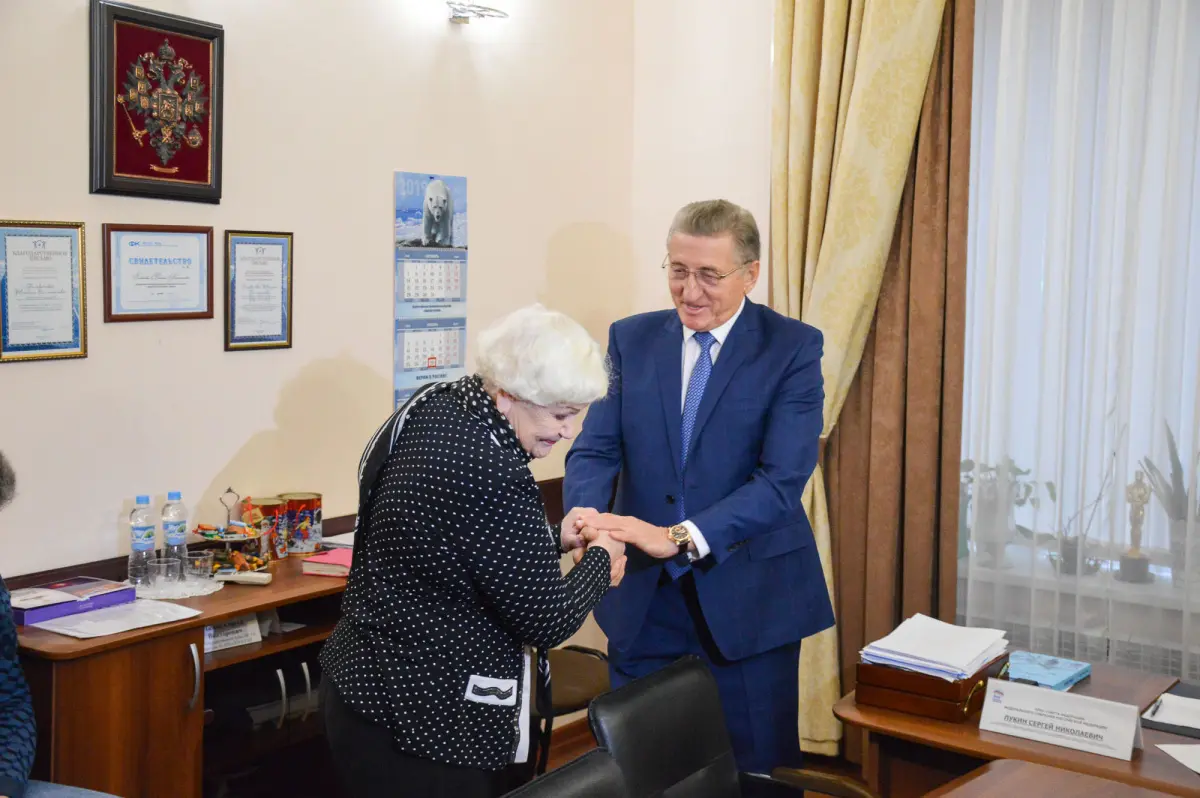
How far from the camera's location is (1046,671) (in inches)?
97.9

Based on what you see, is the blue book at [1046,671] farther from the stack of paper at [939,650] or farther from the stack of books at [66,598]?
the stack of books at [66,598]

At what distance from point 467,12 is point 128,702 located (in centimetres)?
222

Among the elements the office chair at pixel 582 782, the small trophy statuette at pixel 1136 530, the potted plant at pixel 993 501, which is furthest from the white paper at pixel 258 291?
the small trophy statuette at pixel 1136 530

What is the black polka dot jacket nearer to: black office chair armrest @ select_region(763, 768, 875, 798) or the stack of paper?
black office chair armrest @ select_region(763, 768, 875, 798)

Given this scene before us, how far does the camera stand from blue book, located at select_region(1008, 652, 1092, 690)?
95.7 inches

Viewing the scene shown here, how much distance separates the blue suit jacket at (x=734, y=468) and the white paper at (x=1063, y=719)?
1.47 feet

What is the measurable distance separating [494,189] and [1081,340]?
72.6 inches

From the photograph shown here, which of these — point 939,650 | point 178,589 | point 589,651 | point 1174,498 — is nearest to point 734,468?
point 939,650

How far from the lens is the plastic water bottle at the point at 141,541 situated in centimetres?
270

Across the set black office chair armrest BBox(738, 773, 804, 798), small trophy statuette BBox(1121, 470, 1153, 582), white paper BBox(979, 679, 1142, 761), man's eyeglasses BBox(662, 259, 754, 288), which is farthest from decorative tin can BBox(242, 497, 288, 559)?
small trophy statuette BBox(1121, 470, 1153, 582)

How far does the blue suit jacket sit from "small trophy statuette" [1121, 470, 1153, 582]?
4.10ft

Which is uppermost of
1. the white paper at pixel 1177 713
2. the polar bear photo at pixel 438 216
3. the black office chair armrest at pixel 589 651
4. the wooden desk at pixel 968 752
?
the polar bear photo at pixel 438 216

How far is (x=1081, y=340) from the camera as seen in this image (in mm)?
3408

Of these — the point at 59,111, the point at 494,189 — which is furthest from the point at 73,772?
the point at 494,189
